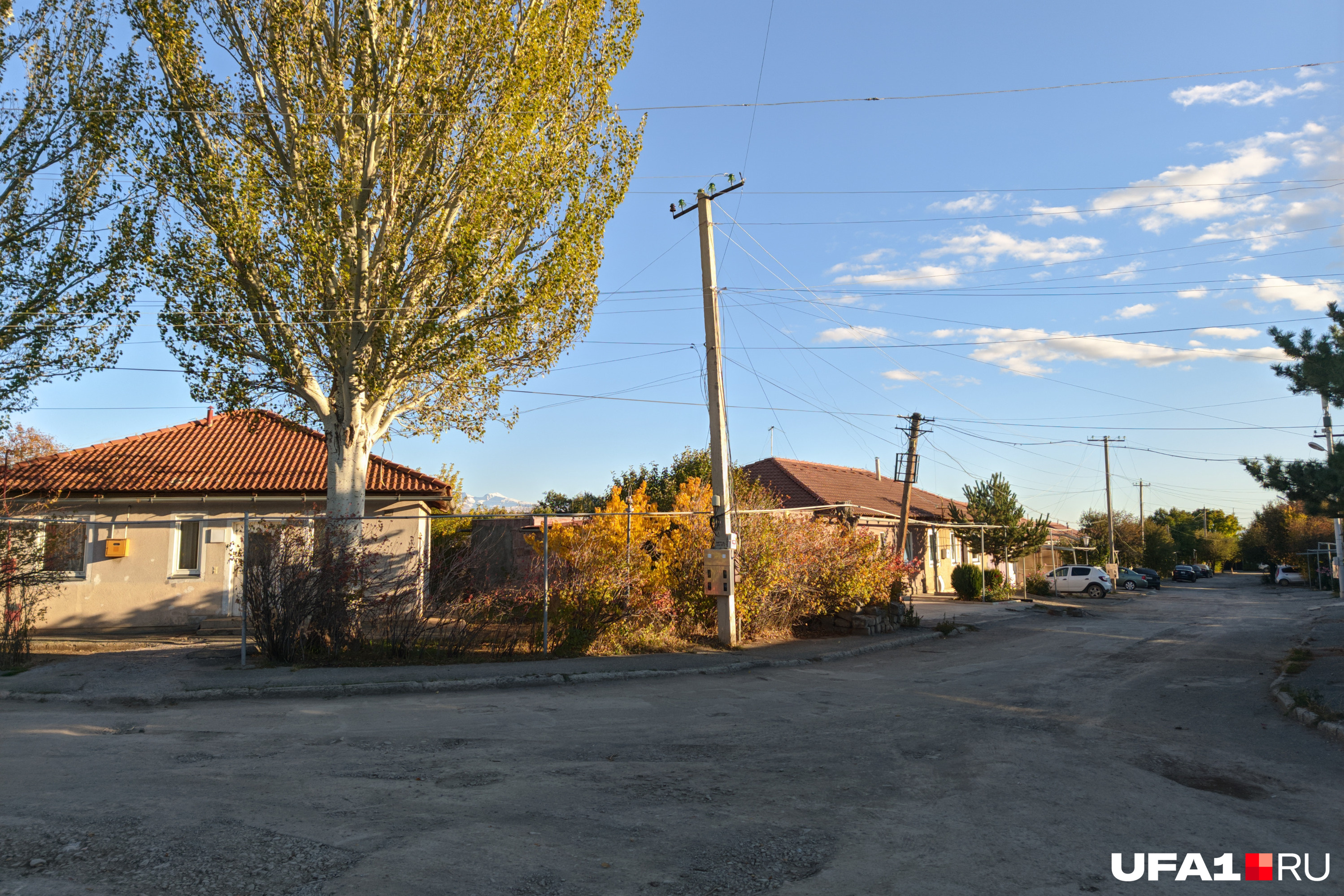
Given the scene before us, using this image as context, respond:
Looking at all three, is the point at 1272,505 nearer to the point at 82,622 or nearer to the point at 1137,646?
the point at 1137,646

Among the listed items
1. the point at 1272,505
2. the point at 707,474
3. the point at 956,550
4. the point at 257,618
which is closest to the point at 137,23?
the point at 257,618

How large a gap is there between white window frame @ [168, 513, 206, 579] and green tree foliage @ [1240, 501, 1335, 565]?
57.9 metres

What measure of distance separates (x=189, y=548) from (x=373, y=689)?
36.2ft

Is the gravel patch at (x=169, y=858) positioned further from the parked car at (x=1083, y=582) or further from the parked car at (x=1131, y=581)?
the parked car at (x=1131, y=581)

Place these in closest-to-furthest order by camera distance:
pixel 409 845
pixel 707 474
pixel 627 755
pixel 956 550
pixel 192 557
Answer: pixel 409 845
pixel 627 755
pixel 192 557
pixel 707 474
pixel 956 550

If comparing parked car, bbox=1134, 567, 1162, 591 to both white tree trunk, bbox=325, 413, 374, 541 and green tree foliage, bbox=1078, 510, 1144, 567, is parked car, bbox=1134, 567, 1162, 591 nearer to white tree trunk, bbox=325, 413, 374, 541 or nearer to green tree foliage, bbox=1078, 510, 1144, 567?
green tree foliage, bbox=1078, 510, 1144, 567

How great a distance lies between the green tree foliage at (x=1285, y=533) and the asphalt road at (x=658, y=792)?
53.8 m

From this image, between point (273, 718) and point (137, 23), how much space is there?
487 inches

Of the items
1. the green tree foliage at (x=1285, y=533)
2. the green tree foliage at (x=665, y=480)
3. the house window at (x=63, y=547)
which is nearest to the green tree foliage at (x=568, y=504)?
the green tree foliage at (x=665, y=480)

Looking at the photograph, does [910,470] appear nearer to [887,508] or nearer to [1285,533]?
[887,508]

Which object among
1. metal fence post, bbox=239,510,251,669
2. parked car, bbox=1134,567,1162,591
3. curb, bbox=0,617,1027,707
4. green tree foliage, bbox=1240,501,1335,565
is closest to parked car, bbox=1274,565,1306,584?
green tree foliage, bbox=1240,501,1335,565

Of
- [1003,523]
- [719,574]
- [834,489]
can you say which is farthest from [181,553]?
[1003,523]

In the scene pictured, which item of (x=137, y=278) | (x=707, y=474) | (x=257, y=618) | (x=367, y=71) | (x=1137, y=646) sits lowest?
(x=1137, y=646)

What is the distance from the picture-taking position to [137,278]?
1495 cm
